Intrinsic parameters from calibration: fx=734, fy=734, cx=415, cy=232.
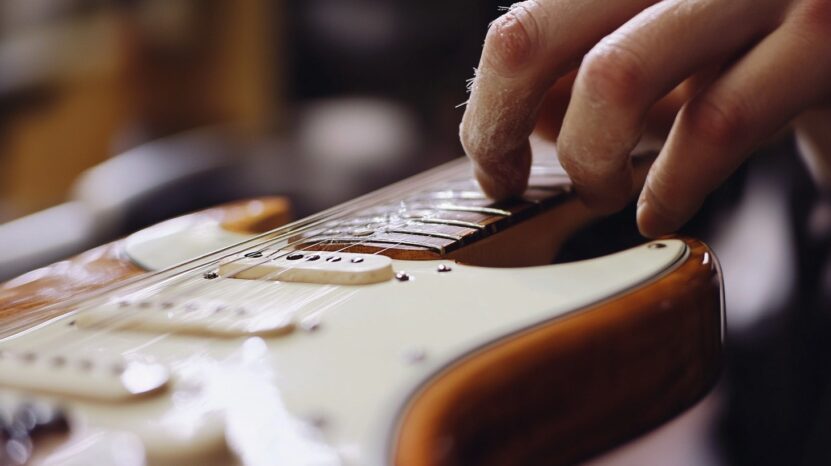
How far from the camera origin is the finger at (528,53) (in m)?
0.57

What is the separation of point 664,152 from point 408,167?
1335mm

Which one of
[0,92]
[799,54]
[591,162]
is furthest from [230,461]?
[0,92]

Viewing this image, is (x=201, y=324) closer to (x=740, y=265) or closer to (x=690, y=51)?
(x=690, y=51)

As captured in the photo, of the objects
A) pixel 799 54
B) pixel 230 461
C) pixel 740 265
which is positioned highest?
pixel 799 54

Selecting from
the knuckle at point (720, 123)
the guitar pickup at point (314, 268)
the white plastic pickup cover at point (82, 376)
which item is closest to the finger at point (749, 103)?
the knuckle at point (720, 123)

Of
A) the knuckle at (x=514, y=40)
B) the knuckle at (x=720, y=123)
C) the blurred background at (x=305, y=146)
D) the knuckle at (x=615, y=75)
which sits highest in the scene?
the knuckle at (x=514, y=40)

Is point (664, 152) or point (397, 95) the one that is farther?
point (397, 95)

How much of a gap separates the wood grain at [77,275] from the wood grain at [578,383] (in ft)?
1.20

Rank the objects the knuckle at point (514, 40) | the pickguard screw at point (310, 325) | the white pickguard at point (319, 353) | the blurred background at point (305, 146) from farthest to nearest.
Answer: the blurred background at point (305, 146)
the knuckle at point (514, 40)
the pickguard screw at point (310, 325)
the white pickguard at point (319, 353)

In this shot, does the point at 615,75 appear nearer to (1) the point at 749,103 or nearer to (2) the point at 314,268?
(1) the point at 749,103

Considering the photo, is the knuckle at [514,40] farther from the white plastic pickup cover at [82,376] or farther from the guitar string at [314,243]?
the white plastic pickup cover at [82,376]

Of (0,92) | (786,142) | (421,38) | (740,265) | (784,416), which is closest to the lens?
(784,416)

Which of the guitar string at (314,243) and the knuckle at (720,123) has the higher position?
the knuckle at (720,123)

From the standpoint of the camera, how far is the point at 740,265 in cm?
101
